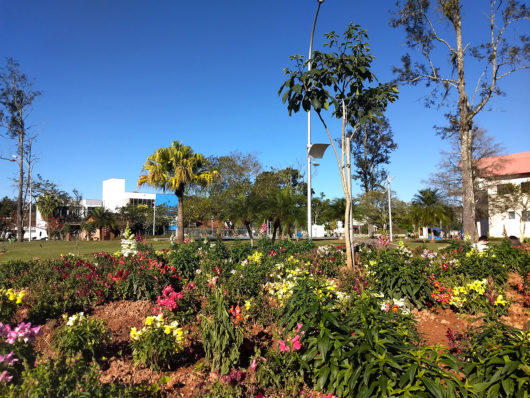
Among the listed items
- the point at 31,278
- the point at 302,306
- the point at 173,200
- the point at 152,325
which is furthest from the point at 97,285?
the point at 173,200

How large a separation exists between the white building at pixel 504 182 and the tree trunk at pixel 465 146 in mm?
20300

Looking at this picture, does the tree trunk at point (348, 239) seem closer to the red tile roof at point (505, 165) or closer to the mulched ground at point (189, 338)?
the mulched ground at point (189, 338)

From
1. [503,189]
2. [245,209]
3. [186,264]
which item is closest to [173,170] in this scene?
[245,209]

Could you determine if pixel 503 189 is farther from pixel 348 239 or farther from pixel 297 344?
pixel 297 344

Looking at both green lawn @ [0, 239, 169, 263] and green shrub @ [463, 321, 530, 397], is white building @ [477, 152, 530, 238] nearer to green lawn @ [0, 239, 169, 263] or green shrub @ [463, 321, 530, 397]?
green lawn @ [0, 239, 169, 263]

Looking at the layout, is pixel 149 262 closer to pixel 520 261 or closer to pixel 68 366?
pixel 68 366

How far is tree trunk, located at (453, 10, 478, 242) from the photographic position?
1565cm

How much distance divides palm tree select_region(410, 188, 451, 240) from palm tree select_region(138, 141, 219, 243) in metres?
24.2

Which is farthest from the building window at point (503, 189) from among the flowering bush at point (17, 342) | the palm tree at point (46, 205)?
the palm tree at point (46, 205)

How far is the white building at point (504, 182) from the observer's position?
1310 inches

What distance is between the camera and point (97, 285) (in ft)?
17.9

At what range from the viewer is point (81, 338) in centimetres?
327

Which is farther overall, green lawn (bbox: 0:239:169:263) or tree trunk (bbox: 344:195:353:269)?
green lawn (bbox: 0:239:169:263)

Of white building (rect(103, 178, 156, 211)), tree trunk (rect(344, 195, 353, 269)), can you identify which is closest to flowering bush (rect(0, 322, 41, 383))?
tree trunk (rect(344, 195, 353, 269))
